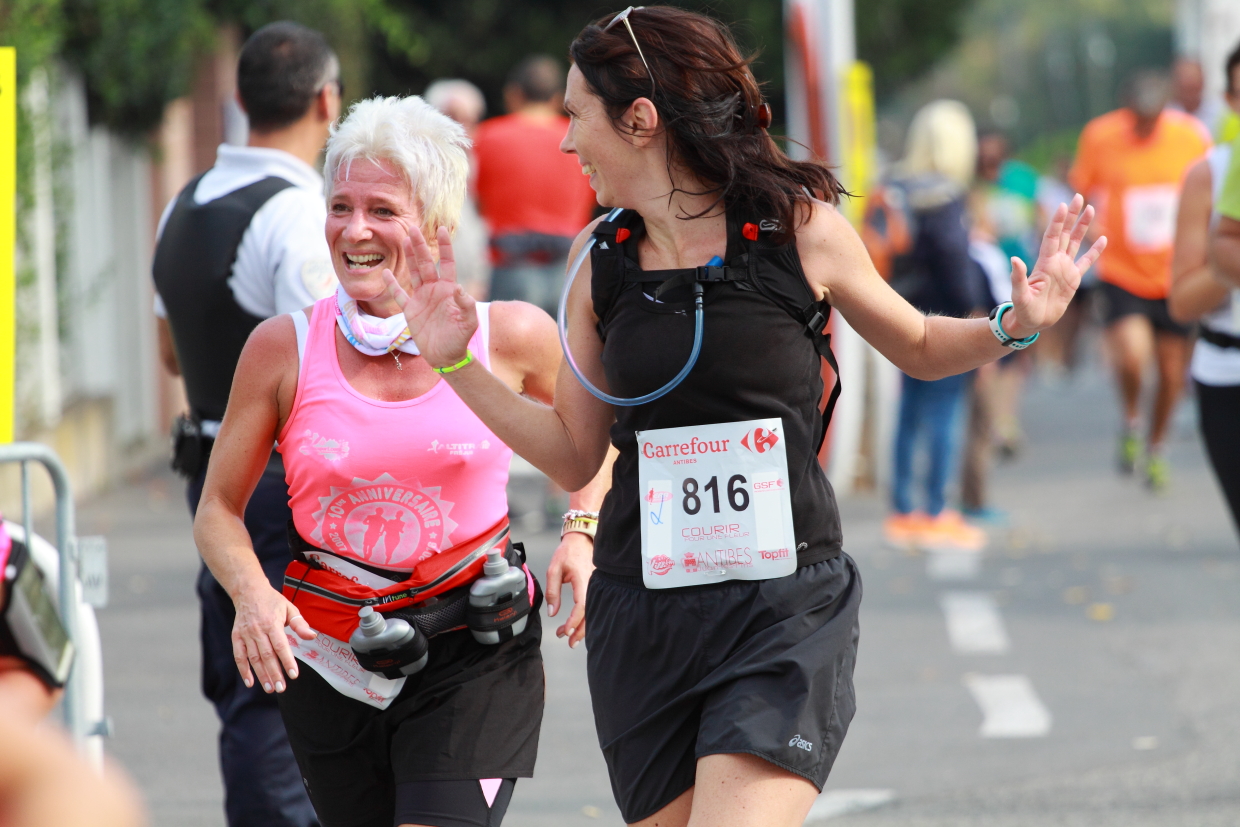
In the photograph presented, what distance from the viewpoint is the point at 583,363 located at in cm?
304

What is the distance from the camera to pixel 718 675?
2.88 m

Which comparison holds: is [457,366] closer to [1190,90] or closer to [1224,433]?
[1224,433]

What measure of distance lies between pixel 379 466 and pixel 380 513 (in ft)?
0.30

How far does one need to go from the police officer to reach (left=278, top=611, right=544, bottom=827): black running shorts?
76cm

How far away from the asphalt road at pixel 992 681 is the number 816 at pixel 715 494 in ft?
7.48

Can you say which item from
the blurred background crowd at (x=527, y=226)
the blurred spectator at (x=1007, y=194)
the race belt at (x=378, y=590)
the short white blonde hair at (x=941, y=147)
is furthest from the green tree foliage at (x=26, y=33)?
the race belt at (x=378, y=590)

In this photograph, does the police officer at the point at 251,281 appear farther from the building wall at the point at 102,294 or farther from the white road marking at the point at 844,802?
the building wall at the point at 102,294

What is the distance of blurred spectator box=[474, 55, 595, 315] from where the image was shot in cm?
990

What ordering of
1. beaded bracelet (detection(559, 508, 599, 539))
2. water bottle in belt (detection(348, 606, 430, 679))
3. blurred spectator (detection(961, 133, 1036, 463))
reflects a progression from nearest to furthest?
water bottle in belt (detection(348, 606, 430, 679)) < beaded bracelet (detection(559, 508, 599, 539)) < blurred spectator (detection(961, 133, 1036, 463))

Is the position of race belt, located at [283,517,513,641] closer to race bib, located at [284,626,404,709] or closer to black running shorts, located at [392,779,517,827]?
race bib, located at [284,626,404,709]

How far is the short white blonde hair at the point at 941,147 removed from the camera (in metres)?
8.86

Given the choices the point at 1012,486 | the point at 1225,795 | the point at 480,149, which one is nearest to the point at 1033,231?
the point at 1012,486

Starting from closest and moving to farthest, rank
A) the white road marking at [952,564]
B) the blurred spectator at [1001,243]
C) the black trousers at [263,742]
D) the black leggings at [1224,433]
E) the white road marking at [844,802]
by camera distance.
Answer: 1. the black trousers at [263,742]
2. the black leggings at [1224,433]
3. the white road marking at [844,802]
4. the white road marking at [952,564]
5. the blurred spectator at [1001,243]

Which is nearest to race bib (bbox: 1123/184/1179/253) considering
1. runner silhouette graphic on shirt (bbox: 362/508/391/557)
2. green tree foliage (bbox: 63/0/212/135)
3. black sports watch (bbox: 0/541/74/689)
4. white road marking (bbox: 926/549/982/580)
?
white road marking (bbox: 926/549/982/580)
